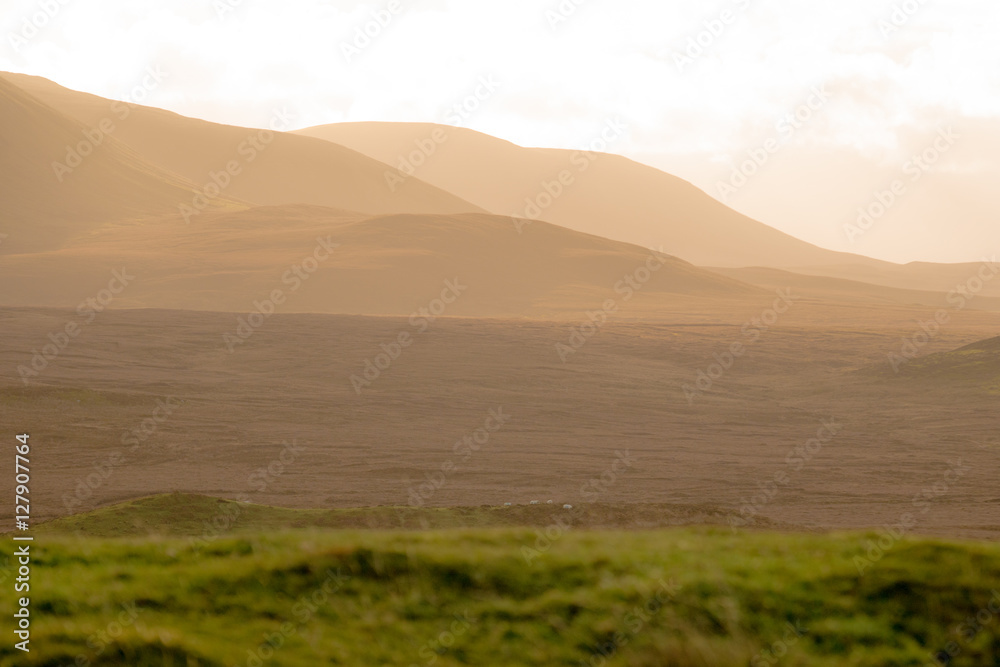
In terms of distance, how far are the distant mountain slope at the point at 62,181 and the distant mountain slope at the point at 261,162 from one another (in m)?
23.1

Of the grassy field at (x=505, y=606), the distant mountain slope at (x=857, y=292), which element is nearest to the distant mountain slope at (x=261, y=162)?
the distant mountain slope at (x=857, y=292)

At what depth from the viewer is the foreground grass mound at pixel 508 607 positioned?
17.7 ft

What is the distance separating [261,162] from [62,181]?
50195 mm

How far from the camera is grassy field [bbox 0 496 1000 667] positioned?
5.39 meters

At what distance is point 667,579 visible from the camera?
6199 millimetres

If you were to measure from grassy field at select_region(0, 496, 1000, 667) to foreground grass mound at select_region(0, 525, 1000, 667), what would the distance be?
0.01 meters

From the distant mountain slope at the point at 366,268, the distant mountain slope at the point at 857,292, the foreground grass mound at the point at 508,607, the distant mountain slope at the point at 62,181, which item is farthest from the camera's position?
the distant mountain slope at the point at 857,292

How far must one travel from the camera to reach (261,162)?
152m

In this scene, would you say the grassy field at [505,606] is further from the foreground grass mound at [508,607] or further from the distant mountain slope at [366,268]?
the distant mountain slope at [366,268]

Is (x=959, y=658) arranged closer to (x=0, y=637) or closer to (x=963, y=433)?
(x=0, y=637)

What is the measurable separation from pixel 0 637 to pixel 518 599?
3340 millimetres

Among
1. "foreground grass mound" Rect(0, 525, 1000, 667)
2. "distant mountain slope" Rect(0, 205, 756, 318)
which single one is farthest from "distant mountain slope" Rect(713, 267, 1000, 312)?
"foreground grass mound" Rect(0, 525, 1000, 667)

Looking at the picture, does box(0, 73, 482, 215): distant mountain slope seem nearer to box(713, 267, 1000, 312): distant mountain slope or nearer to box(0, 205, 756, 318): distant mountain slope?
box(0, 205, 756, 318): distant mountain slope

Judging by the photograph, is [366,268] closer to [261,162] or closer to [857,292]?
[857,292]
